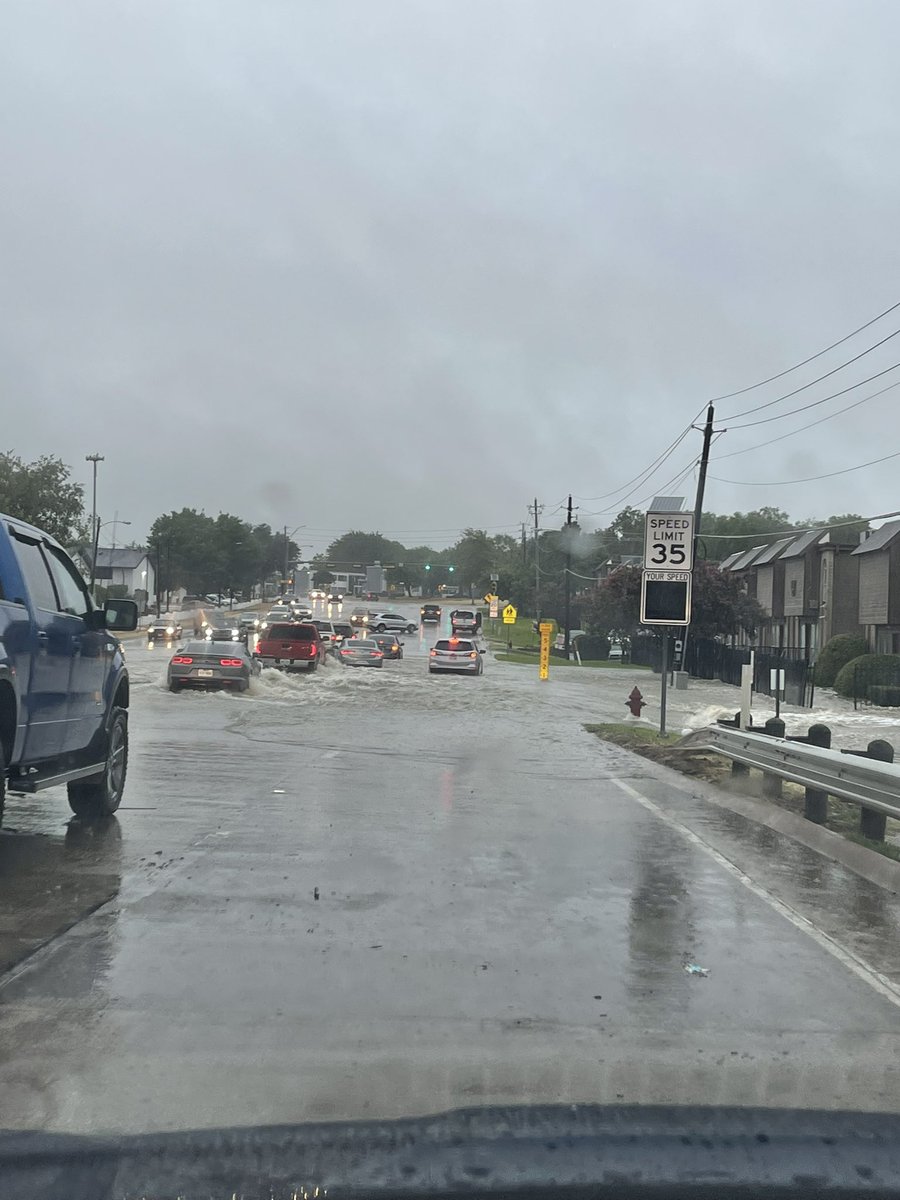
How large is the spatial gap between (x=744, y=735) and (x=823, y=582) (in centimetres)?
4573

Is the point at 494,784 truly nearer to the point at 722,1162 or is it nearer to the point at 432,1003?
the point at 432,1003

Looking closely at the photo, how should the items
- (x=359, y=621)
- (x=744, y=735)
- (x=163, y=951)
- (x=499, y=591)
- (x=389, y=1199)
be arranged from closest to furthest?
1. (x=389, y=1199)
2. (x=163, y=951)
3. (x=744, y=735)
4. (x=359, y=621)
5. (x=499, y=591)

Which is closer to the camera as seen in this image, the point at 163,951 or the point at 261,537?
the point at 163,951

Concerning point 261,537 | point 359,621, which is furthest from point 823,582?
point 261,537

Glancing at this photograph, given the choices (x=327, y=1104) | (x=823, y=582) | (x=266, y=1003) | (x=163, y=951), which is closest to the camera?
(x=327, y=1104)

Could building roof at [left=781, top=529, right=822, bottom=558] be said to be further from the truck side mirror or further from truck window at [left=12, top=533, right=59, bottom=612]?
truck window at [left=12, top=533, right=59, bottom=612]

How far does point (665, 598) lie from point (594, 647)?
52157mm

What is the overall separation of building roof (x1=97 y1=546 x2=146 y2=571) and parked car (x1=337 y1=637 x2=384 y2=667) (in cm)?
9217

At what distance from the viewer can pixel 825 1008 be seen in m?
6.28

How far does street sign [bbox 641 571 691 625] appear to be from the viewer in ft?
71.0

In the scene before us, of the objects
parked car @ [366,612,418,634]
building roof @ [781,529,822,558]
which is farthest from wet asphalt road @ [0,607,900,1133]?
parked car @ [366,612,418,634]

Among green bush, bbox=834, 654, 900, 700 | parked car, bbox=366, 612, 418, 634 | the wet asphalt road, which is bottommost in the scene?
the wet asphalt road

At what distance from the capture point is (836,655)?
50031mm

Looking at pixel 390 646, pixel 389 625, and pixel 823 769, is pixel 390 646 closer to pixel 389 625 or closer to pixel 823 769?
pixel 389 625
